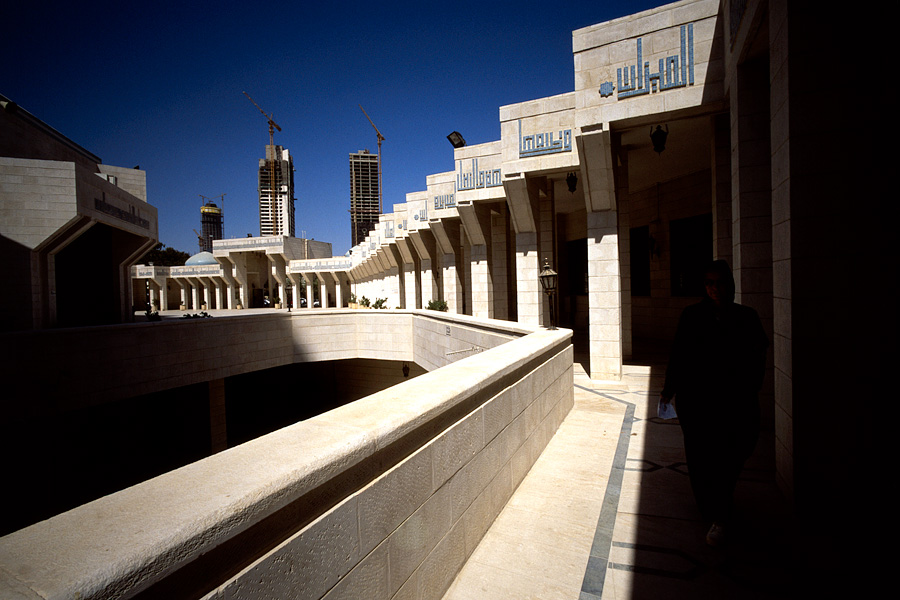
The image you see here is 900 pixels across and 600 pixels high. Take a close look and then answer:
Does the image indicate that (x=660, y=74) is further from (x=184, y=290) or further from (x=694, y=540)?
(x=184, y=290)

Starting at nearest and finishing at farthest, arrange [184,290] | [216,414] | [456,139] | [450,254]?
→ [216,414], [456,139], [450,254], [184,290]

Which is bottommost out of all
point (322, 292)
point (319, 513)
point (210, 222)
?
point (319, 513)

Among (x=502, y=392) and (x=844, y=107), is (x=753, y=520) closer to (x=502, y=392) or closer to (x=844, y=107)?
(x=502, y=392)

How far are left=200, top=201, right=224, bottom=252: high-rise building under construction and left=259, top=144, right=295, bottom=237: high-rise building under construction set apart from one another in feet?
137

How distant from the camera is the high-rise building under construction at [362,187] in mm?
149000

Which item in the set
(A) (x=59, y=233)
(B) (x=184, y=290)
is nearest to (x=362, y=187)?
(B) (x=184, y=290)

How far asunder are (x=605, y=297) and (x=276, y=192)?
522ft

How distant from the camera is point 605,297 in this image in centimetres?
987

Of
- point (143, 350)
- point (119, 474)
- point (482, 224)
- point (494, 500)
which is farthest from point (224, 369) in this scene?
point (494, 500)

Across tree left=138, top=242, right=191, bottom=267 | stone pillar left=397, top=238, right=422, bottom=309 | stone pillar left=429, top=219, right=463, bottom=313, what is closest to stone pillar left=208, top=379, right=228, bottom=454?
stone pillar left=429, top=219, right=463, bottom=313

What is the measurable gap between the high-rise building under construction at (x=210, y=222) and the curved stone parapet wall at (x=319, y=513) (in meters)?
208

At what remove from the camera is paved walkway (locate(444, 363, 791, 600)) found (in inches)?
112

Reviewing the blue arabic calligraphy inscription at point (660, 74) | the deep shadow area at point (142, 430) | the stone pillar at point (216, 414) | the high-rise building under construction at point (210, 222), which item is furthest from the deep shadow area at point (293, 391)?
the high-rise building under construction at point (210, 222)

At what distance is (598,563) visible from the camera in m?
3.09
